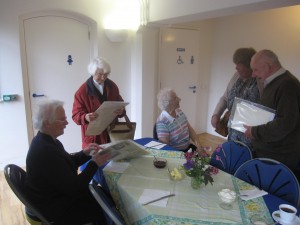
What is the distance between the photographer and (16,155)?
3.40 m

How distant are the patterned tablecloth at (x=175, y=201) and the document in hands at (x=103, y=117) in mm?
577

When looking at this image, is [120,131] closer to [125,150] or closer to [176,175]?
[125,150]

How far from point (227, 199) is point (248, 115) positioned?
98cm

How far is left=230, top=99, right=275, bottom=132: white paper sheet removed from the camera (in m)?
2.03

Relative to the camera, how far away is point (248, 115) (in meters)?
2.17

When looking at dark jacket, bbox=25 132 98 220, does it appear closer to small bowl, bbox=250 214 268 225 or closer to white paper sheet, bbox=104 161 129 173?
white paper sheet, bbox=104 161 129 173

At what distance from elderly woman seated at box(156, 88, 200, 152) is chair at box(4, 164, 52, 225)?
117 cm

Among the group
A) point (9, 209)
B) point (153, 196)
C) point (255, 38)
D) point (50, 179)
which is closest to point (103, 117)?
point (50, 179)

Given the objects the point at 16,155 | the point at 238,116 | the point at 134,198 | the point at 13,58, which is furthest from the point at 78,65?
the point at 134,198

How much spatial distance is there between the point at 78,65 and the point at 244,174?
2735mm

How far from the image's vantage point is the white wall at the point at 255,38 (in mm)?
3684

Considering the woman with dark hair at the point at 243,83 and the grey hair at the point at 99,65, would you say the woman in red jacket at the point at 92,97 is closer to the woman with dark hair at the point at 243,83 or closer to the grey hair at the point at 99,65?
the grey hair at the point at 99,65

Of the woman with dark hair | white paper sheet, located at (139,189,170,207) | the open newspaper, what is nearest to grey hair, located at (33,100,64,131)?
the open newspaper

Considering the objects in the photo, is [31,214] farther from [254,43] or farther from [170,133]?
[254,43]
